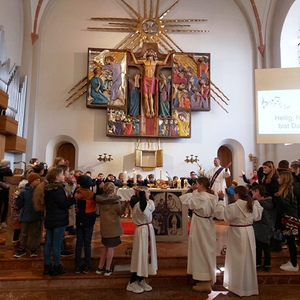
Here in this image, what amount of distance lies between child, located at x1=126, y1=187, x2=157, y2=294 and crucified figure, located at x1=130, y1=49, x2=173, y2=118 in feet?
22.6

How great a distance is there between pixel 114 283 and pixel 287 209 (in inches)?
111

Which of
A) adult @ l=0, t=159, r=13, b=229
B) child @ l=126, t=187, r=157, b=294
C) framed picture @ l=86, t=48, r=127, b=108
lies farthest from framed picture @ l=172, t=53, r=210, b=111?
child @ l=126, t=187, r=157, b=294

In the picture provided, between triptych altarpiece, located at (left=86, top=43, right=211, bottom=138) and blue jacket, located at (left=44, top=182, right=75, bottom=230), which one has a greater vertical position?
triptych altarpiece, located at (left=86, top=43, right=211, bottom=138)

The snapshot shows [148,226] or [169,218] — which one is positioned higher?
[148,226]

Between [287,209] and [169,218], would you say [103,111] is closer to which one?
[169,218]

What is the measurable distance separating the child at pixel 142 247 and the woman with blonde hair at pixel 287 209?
2.05 meters

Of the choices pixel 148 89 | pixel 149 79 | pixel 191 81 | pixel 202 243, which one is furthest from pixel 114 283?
pixel 191 81

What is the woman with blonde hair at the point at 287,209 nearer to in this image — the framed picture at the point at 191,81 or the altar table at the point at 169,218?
the altar table at the point at 169,218

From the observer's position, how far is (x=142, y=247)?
3598mm

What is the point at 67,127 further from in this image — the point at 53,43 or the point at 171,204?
the point at 171,204

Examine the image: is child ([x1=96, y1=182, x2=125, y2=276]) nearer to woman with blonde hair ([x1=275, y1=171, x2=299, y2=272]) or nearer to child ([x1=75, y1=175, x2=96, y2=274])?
child ([x1=75, y1=175, x2=96, y2=274])

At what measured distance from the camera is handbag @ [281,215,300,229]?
152 inches

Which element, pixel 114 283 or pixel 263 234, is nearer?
pixel 114 283

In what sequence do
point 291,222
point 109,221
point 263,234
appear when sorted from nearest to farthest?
point 109,221 < point 291,222 < point 263,234
